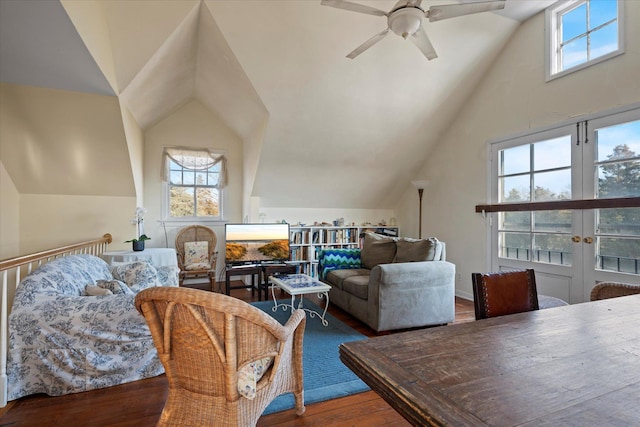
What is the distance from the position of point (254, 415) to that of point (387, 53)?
3710 millimetres

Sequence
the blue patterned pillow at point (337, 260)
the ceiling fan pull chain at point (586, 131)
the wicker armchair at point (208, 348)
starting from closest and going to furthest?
the wicker armchair at point (208, 348) < the ceiling fan pull chain at point (586, 131) < the blue patterned pillow at point (337, 260)

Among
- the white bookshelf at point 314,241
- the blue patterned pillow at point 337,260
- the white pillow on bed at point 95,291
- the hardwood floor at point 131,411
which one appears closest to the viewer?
the hardwood floor at point 131,411

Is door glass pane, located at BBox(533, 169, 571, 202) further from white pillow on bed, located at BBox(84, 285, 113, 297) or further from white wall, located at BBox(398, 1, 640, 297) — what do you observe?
white pillow on bed, located at BBox(84, 285, 113, 297)

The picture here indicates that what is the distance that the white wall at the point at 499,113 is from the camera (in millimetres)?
2988

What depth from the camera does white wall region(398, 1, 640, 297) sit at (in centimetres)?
299

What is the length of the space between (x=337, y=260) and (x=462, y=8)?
9.73 ft

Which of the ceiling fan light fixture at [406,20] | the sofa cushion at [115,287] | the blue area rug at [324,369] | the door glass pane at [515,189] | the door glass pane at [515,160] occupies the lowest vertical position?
the blue area rug at [324,369]

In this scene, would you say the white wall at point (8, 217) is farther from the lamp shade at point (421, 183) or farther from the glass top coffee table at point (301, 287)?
the lamp shade at point (421, 183)

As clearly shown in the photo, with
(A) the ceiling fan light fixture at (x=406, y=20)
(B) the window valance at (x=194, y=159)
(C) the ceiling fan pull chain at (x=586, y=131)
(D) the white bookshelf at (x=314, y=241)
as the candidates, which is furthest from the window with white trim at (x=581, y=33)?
(B) the window valance at (x=194, y=159)

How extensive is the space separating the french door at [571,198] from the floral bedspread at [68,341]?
403cm

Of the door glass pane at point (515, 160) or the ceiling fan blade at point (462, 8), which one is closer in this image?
the ceiling fan blade at point (462, 8)

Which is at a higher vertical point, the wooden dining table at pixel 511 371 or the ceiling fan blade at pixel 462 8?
the ceiling fan blade at pixel 462 8

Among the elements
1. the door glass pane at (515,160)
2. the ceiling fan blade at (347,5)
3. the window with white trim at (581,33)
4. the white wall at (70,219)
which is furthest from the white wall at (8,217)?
the window with white trim at (581,33)

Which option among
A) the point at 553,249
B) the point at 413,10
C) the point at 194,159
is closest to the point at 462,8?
the point at 413,10
